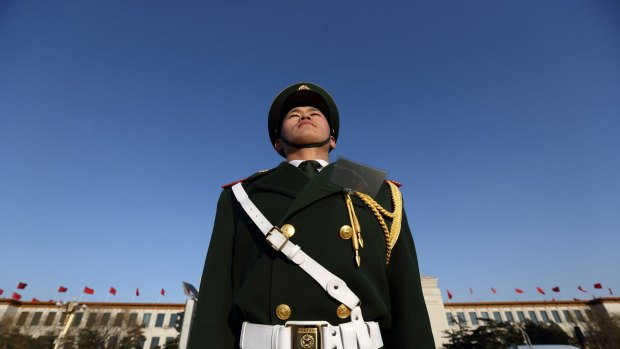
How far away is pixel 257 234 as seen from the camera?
177cm

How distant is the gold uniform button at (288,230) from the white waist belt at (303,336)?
1.43 feet

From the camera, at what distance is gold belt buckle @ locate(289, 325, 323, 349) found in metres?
1.27

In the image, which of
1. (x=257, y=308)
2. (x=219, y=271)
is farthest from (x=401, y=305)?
(x=219, y=271)

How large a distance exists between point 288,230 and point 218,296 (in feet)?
1.81

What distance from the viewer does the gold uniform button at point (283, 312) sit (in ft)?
4.53

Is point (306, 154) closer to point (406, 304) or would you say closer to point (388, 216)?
point (388, 216)

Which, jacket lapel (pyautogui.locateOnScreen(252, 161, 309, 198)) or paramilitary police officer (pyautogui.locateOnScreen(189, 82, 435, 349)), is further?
jacket lapel (pyautogui.locateOnScreen(252, 161, 309, 198))

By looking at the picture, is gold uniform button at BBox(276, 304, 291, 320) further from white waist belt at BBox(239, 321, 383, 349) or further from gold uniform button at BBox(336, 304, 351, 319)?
gold uniform button at BBox(336, 304, 351, 319)

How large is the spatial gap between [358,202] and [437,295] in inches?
2272

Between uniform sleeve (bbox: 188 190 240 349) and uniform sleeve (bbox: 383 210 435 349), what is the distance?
2.96 feet

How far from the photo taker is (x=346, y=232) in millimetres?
1628

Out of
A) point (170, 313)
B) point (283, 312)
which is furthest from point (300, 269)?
point (170, 313)

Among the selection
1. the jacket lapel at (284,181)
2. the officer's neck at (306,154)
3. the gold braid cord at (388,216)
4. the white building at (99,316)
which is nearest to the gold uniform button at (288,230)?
the jacket lapel at (284,181)

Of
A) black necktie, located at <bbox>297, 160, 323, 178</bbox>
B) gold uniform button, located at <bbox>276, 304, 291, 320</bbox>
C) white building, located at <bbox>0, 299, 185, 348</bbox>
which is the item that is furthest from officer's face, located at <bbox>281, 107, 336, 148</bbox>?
white building, located at <bbox>0, 299, 185, 348</bbox>
